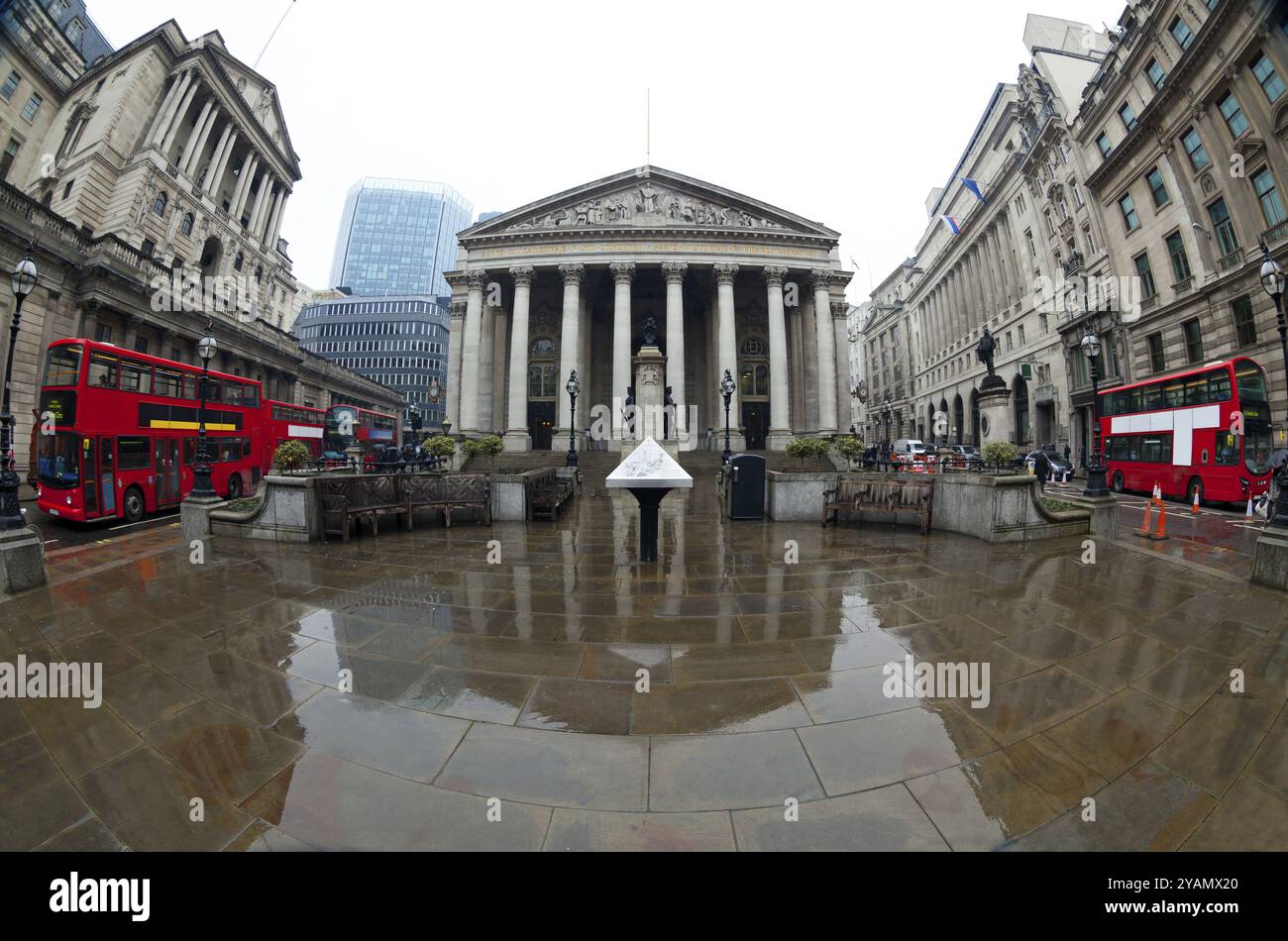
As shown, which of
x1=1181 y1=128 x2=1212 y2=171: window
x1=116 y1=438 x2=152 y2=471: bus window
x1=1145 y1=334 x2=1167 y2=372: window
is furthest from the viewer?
x1=1145 y1=334 x2=1167 y2=372: window

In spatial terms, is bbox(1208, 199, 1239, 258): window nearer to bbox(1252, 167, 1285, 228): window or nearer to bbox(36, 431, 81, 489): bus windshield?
bbox(1252, 167, 1285, 228): window

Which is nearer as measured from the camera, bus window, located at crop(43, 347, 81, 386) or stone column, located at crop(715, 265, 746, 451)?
bus window, located at crop(43, 347, 81, 386)

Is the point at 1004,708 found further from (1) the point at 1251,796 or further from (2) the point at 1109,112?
(2) the point at 1109,112

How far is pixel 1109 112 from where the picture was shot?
91.5 feet

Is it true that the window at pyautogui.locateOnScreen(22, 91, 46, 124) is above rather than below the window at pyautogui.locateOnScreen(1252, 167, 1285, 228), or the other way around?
above

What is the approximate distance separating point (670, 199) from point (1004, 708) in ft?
122

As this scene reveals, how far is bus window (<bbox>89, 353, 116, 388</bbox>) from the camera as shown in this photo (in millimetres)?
11873

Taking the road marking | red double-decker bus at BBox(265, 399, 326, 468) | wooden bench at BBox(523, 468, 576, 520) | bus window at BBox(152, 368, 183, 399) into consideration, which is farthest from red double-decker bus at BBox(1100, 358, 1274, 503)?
red double-decker bus at BBox(265, 399, 326, 468)

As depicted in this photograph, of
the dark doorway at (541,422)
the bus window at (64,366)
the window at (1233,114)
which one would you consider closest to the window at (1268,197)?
the window at (1233,114)

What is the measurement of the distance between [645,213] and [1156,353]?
1289 inches

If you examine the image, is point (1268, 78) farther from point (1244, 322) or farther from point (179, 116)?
point (179, 116)

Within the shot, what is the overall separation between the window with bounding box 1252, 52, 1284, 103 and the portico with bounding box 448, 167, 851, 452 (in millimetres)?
18656
